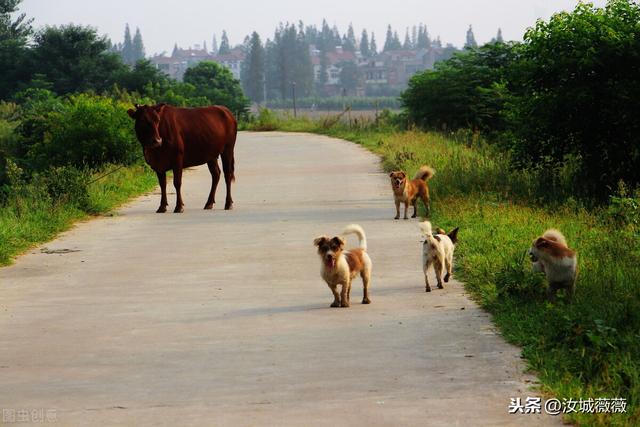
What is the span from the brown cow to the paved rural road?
2317 millimetres

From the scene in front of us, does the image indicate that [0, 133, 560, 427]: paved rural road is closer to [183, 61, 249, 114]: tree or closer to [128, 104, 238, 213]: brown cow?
[128, 104, 238, 213]: brown cow

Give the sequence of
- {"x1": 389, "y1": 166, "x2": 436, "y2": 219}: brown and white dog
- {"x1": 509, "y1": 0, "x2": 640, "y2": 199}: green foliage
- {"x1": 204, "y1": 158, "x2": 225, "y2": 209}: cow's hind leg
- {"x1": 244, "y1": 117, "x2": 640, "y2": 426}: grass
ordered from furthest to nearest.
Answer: {"x1": 204, "y1": 158, "x2": 225, "y2": 209}: cow's hind leg, {"x1": 509, "y1": 0, "x2": 640, "y2": 199}: green foliage, {"x1": 389, "y1": 166, "x2": 436, "y2": 219}: brown and white dog, {"x1": 244, "y1": 117, "x2": 640, "y2": 426}: grass

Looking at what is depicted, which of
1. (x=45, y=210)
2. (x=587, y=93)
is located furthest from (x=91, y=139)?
(x=587, y=93)

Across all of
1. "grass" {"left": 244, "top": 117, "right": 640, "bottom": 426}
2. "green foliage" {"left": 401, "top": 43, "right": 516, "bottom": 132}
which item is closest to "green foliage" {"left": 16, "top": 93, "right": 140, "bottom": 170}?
"grass" {"left": 244, "top": 117, "right": 640, "bottom": 426}

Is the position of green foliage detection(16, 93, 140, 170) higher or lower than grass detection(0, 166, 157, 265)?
higher

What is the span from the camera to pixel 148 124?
19109mm

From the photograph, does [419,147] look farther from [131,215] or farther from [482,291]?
[482,291]

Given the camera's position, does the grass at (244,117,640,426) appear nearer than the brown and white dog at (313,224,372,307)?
Yes

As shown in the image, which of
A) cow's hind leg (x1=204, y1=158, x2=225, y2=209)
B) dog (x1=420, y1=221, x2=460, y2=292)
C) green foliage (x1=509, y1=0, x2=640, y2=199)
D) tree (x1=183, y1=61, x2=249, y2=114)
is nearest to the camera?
dog (x1=420, y1=221, x2=460, y2=292)

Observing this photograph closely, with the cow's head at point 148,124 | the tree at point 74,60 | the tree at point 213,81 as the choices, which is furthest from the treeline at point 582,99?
the tree at point 213,81

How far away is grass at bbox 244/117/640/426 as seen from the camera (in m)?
7.93

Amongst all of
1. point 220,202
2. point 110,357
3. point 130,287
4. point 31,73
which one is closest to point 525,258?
point 130,287

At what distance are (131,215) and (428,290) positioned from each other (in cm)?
853

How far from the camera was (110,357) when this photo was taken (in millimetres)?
9102
